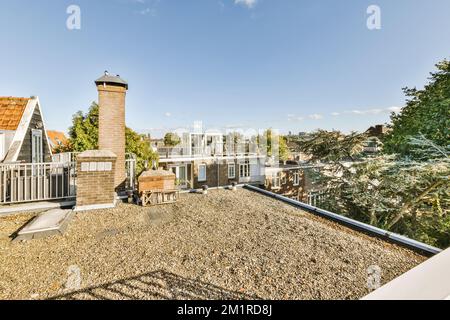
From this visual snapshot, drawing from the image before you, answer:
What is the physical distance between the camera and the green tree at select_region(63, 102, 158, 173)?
14.9 metres

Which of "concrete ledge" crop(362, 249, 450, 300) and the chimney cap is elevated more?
the chimney cap

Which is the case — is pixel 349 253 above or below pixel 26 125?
below

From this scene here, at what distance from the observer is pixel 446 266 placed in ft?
10.6

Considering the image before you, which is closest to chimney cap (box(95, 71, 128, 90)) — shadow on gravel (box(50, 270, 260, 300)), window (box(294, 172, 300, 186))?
shadow on gravel (box(50, 270, 260, 300))

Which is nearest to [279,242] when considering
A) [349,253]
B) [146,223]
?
[349,253]

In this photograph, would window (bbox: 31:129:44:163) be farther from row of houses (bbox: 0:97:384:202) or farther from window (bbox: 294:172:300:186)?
window (bbox: 294:172:300:186)

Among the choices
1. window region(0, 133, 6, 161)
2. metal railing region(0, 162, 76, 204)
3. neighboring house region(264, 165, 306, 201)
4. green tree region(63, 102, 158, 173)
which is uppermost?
green tree region(63, 102, 158, 173)

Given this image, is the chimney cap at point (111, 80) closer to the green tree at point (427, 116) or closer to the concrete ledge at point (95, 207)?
the concrete ledge at point (95, 207)

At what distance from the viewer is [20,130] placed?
337 inches

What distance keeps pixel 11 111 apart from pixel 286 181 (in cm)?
2161

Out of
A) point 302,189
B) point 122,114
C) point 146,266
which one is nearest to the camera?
point 146,266

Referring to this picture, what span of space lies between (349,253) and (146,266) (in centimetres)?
413
